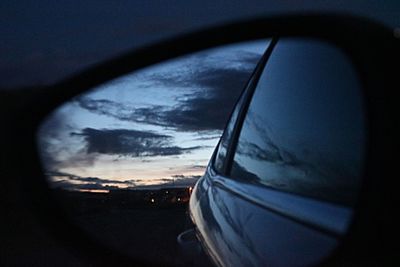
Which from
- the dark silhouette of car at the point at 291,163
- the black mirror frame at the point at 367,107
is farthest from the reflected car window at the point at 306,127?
the black mirror frame at the point at 367,107

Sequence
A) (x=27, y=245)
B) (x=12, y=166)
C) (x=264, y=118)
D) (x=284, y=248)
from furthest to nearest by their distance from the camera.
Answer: (x=27, y=245)
(x=264, y=118)
(x=12, y=166)
(x=284, y=248)

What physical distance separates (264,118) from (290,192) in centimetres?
75

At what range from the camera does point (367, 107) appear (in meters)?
1.68

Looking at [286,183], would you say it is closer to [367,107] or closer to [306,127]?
[306,127]

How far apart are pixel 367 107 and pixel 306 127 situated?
570 mm

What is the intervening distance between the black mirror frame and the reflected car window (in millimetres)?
128

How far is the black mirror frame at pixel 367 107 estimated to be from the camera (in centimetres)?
145

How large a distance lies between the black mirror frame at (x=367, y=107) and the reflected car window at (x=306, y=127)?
128 mm

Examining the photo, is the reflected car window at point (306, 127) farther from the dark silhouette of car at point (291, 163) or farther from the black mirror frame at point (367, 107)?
the black mirror frame at point (367, 107)

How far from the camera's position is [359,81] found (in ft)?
5.92

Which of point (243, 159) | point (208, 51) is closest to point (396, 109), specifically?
point (208, 51)

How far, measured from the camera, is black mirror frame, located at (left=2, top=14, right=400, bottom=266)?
4.76 ft

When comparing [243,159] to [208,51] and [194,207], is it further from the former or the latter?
[208,51]

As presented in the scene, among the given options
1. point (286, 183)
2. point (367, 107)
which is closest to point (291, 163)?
point (286, 183)
